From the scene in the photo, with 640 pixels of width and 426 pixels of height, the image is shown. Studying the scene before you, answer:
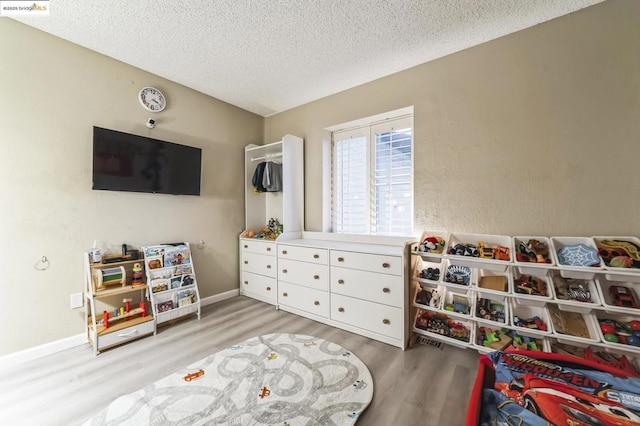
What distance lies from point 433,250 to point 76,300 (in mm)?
3387

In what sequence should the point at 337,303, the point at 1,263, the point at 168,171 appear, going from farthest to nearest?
the point at 168,171 < the point at 337,303 < the point at 1,263

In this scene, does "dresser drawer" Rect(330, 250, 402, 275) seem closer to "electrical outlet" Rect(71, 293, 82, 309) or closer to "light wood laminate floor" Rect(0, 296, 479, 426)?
"light wood laminate floor" Rect(0, 296, 479, 426)

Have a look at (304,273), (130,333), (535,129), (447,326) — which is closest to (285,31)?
(535,129)

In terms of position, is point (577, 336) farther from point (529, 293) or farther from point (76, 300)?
point (76, 300)

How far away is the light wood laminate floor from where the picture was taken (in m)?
1.48

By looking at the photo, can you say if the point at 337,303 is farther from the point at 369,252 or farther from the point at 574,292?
the point at 574,292

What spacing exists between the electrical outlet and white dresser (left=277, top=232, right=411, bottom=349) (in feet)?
6.30

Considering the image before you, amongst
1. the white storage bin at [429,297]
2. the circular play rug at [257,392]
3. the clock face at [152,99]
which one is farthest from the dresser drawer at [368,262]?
the clock face at [152,99]

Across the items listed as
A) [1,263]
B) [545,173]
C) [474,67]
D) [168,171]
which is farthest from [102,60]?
[545,173]

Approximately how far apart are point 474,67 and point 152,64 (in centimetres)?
329

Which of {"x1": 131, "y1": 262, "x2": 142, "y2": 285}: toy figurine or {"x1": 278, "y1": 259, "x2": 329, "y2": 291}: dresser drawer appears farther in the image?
{"x1": 278, "y1": 259, "x2": 329, "y2": 291}: dresser drawer

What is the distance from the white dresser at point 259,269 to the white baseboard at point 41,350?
1685 millimetres

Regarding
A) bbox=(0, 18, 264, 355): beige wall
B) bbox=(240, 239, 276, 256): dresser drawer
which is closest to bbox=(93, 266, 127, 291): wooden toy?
bbox=(0, 18, 264, 355): beige wall

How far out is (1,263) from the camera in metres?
1.93
